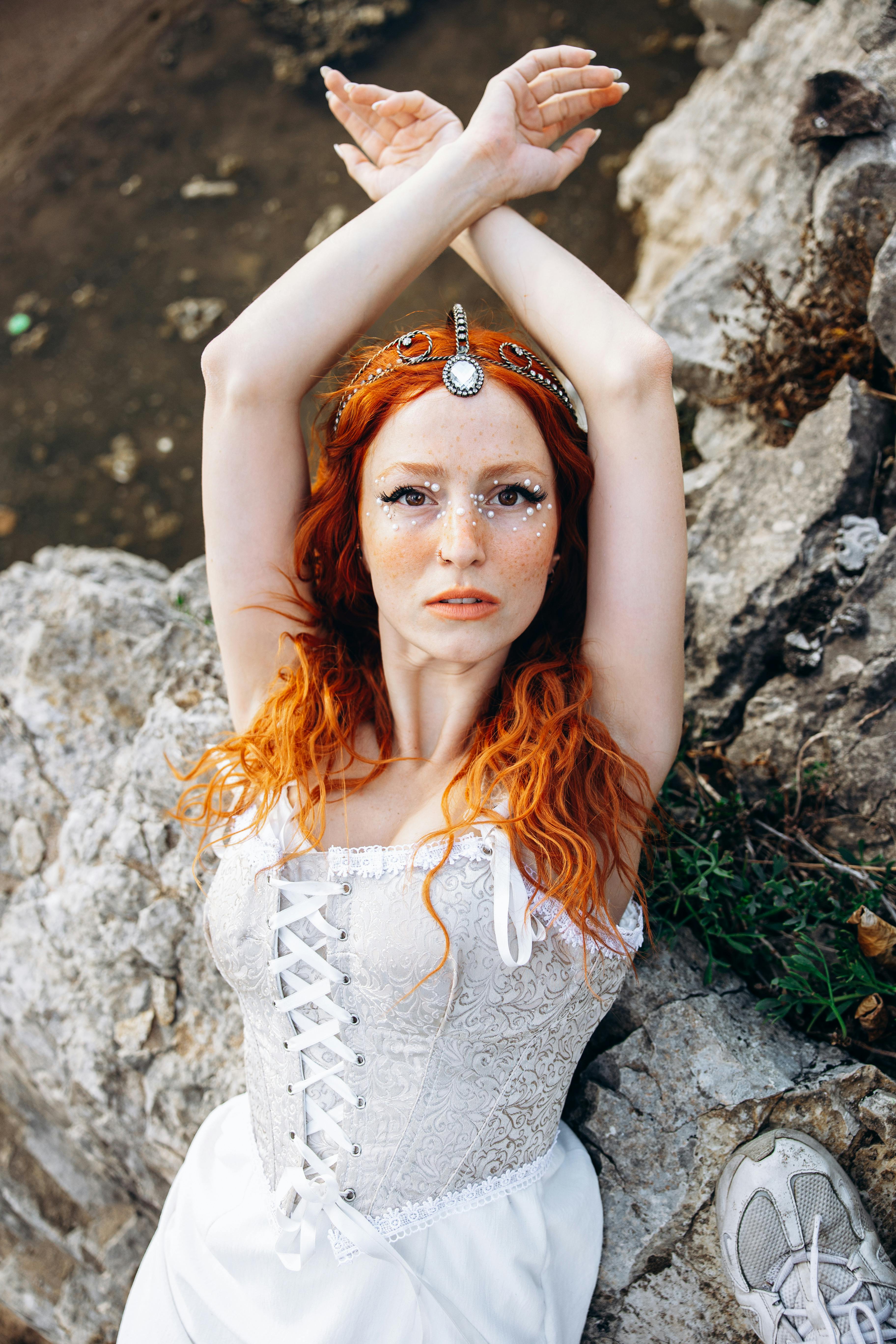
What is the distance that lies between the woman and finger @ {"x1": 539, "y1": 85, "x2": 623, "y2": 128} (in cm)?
7

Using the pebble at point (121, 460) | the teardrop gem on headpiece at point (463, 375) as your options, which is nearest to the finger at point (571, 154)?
the teardrop gem on headpiece at point (463, 375)

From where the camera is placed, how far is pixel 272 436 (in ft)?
6.72

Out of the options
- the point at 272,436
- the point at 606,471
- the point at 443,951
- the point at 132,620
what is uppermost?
the point at 272,436

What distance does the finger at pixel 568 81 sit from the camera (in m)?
2.19

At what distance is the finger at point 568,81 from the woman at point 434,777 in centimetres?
2

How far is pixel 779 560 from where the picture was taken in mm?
2623

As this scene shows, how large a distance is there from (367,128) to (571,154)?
1.87 ft

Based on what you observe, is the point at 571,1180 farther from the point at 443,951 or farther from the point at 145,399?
the point at 145,399

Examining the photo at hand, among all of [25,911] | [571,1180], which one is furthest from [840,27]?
[25,911]

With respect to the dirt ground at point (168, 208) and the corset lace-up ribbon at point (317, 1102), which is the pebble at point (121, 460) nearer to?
the dirt ground at point (168, 208)

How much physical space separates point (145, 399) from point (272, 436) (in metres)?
4.11

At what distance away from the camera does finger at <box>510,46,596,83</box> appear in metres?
2.18

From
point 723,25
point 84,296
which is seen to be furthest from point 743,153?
point 84,296

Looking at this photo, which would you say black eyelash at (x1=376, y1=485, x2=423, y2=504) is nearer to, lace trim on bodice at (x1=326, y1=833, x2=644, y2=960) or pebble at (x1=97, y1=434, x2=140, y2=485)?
lace trim on bodice at (x1=326, y1=833, x2=644, y2=960)
